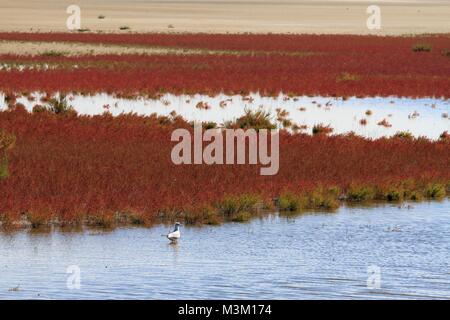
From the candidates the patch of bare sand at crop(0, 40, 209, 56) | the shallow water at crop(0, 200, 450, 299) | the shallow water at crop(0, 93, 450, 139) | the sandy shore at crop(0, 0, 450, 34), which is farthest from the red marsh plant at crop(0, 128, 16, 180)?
the sandy shore at crop(0, 0, 450, 34)

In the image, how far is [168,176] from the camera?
21734mm

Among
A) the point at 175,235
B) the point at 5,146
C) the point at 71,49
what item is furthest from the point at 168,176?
A: the point at 71,49

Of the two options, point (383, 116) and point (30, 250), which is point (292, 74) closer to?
point (383, 116)

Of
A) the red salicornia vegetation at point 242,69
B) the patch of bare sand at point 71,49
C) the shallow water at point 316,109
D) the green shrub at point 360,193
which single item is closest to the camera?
the green shrub at point 360,193

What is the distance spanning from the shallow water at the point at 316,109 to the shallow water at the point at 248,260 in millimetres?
11593

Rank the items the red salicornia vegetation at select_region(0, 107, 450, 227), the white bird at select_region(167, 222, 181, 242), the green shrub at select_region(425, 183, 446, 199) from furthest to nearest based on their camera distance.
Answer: the green shrub at select_region(425, 183, 446, 199), the red salicornia vegetation at select_region(0, 107, 450, 227), the white bird at select_region(167, 222, 181, 242)

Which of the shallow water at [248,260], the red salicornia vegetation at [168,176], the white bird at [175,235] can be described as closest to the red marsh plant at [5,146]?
the red salicornia vegetation at [168,176]

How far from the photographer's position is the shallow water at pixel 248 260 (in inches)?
557

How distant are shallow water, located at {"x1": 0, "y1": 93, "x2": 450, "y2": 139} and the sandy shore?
54.1 m

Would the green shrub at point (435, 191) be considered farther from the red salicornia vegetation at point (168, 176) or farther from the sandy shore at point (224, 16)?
the sandy shore at point (224, 16)

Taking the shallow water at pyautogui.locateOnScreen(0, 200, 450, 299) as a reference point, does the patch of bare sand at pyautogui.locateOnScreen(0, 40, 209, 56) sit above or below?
above

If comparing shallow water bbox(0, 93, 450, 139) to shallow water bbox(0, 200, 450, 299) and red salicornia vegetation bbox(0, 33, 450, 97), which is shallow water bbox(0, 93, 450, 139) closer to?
red salicornia vegetation bbox(0, 33, 450, 97)

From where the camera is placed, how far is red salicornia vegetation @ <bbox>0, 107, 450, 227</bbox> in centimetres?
1897

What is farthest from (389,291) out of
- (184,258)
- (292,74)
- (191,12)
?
(191,12)
